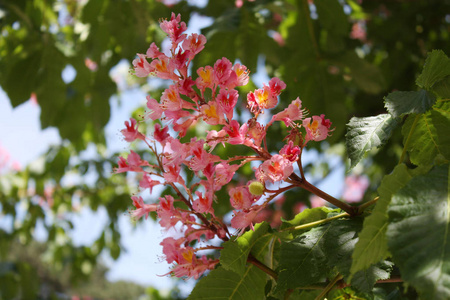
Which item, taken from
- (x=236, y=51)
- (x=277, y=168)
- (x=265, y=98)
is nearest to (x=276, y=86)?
(x=265, y=98)

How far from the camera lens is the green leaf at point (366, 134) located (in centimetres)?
55

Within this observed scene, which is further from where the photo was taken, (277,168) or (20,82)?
(20,82)

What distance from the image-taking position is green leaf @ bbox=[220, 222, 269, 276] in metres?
0.54

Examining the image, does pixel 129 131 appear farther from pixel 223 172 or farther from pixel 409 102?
pixel 409 102

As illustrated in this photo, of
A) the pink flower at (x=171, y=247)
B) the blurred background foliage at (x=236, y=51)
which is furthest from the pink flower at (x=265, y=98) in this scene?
the blurred background foliage at (x=236, y=51)

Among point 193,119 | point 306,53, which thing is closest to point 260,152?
point 193,119

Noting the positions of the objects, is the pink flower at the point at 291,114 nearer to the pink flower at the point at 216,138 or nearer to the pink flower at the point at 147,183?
the pink flower at the point at 216,138

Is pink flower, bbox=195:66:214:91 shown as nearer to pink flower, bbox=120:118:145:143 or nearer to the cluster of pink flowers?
the cluster of pink flowers

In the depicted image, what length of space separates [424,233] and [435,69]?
9.3 inches

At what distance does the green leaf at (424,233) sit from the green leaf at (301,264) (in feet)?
0.52

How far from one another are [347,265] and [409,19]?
1789 mm

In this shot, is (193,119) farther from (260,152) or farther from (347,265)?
(347,265)

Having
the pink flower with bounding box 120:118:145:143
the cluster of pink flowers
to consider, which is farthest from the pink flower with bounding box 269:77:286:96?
the pink flower with bounding box 120:118:145:143

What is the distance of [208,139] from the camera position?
0.56 meters
